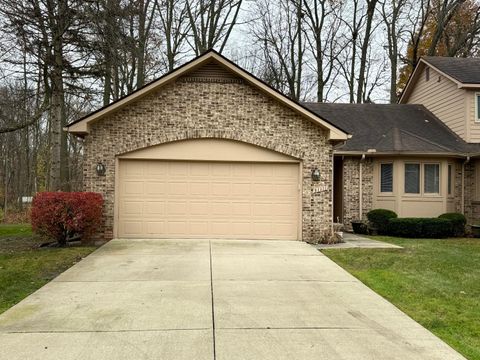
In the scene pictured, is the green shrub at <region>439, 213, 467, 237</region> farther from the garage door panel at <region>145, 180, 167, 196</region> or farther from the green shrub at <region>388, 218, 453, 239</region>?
the garage door panel at <region>145, 180, 167, 196</region>

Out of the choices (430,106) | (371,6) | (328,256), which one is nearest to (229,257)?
(328,256)

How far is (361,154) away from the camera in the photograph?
15.0 metres

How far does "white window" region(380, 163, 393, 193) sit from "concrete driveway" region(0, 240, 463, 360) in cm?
756

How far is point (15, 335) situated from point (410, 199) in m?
13.2

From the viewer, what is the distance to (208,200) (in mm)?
11797

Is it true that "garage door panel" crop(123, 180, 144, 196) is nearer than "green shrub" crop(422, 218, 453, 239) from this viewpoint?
Yes

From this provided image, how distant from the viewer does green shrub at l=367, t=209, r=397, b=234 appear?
14516 mm

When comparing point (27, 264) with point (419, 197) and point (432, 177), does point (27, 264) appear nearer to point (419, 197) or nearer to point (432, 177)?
point (419, 197)

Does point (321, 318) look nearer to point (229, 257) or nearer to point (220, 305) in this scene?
point (220, 305)

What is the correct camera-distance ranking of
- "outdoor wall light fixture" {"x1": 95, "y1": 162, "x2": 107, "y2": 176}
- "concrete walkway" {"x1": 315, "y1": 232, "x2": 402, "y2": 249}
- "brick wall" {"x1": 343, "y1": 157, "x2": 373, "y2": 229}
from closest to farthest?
"concrete walkway" {"x1": 315, "y1": 232, "x2": 402, "y2": 249}, "outdoor wall light fixture" {"x1": 95, "y1": 162, "x2": 107, "y2": 176}, "brick wall" {"x1": 343, "y1": 157, "x2": 373, "y2": 229}

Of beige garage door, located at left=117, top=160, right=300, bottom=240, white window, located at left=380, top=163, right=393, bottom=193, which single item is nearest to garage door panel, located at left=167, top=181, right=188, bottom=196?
beige garage door, located at left=117, top=160, right=300, bottom=240

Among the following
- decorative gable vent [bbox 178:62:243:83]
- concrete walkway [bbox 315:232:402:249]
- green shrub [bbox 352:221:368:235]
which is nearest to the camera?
concrete walkway [bbox 315:232:402:249]

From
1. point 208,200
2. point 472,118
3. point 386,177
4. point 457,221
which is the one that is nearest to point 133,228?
point 208,200

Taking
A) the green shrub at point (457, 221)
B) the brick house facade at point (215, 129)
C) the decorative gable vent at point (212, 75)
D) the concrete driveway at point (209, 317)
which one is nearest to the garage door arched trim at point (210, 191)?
the brick house facade at point (215, 129)
